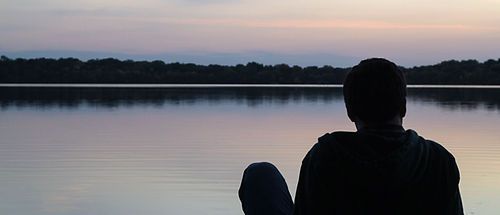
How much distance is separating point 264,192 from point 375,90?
2.28 feet

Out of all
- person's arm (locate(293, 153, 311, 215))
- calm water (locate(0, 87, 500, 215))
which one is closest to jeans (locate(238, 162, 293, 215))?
person's arm (locate(293, 153, 311, 215))

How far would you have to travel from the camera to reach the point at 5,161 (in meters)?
12.5

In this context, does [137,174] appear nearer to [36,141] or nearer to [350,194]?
[36,141]

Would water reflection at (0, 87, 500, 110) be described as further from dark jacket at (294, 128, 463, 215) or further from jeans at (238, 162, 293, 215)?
dark jacket at (294, 128, 463, 215)

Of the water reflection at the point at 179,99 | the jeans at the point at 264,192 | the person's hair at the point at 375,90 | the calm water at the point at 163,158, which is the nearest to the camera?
the person's hair at the point at 375,90

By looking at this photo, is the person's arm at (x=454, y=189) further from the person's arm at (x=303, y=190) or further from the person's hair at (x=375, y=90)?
the person's arm at (x=303, y=190)

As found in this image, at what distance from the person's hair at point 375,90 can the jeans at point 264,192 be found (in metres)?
0.58

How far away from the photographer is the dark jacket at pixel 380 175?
6.03 ft

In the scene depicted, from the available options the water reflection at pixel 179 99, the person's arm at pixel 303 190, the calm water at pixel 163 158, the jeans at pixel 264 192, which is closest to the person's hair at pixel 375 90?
the person's arm at pixel 303 190

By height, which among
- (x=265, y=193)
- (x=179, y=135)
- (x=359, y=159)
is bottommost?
(x=179, y=135)

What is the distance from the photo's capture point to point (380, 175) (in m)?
1.83

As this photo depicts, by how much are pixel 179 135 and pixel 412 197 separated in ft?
53.4


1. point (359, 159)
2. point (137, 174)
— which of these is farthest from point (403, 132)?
point (137, 174)

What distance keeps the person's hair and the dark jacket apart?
52 mm
